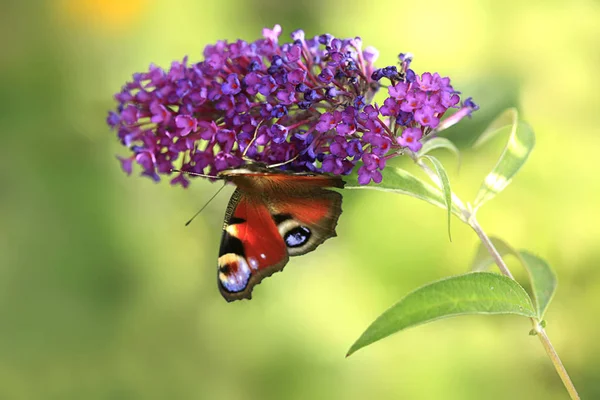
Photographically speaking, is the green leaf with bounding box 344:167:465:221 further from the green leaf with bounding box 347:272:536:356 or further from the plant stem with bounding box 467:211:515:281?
the green leaf with bounding box 347:272:536:356

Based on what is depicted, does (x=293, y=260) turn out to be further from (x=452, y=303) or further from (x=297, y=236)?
(x=452, y=303)

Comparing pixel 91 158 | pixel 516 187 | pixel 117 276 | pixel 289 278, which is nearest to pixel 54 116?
pixel 91 158

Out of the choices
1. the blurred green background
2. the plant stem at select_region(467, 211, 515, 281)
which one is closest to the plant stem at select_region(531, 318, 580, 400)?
the plant stem at select_region(467, 211, 515, 281)

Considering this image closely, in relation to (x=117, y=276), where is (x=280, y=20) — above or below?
above

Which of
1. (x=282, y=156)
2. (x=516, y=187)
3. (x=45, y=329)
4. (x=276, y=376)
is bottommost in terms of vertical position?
(x=45, y=329)

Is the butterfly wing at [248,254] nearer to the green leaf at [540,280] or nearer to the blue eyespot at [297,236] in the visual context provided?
the blue eyespot at [297,236]

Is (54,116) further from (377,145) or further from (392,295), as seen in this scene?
(377,145)
